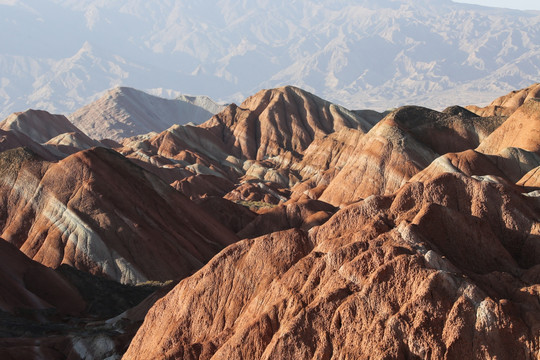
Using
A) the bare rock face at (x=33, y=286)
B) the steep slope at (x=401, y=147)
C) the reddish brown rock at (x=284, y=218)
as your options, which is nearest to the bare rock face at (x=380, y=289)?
the bare rock face at (x=33, y=286)

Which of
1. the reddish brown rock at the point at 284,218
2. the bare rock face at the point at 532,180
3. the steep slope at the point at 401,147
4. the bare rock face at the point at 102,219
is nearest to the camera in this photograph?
the bare rock face at the point at 532,180

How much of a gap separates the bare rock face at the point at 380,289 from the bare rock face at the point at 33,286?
23891mm

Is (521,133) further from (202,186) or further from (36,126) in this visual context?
(36,126)

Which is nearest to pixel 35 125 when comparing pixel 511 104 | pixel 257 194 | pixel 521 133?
pixel 257 194

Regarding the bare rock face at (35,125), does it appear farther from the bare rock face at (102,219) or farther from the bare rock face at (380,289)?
the bare rock face at (380,289)

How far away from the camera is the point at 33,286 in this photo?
6569 cm

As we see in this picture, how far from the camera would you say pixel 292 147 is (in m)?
191

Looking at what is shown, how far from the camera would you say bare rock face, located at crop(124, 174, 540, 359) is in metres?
30.0

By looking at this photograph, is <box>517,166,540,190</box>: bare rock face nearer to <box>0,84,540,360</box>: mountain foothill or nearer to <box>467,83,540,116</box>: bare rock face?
<box>0,84,540,360</box>: mountain foothill

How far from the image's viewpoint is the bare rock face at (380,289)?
98.6 feet

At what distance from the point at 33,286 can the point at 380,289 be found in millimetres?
41125

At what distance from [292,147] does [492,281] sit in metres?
157

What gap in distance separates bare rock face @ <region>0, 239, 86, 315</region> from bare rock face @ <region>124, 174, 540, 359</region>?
23.9 meters

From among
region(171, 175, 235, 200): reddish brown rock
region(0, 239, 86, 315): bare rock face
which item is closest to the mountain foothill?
region(0, 239, 86, 315): bare rock face
